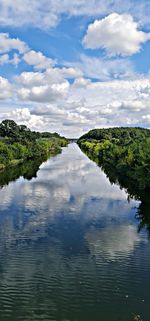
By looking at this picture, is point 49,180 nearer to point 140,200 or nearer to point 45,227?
point 140,200

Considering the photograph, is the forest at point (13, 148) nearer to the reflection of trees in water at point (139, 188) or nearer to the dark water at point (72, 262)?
the reflection of trees in water at point (139, 188)

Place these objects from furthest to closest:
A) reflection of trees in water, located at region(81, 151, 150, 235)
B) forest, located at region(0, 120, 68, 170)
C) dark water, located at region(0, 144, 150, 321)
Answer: forest, located at region(0, 120, 68, 170) < reflection of trees in water, located at region(81, 151, 150, 235) < dark water, located at region(0, 144, 150, 321)

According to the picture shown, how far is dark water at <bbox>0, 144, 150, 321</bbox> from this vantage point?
11430 millimetres

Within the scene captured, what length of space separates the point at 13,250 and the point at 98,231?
18.1 feet

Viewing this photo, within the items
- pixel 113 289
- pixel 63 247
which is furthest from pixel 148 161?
pixel 113 289

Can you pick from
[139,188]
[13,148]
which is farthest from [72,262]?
[13,148]

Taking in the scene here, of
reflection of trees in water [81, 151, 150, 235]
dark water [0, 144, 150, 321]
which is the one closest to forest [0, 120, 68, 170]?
reflection of trees in water [81, 151, 150, 235]

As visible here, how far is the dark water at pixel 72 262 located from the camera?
11.4 m

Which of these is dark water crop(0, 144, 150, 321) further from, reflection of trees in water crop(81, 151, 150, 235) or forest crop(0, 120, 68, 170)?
forest crop(0, 120, 68, 170)

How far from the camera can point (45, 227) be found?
20.1 m

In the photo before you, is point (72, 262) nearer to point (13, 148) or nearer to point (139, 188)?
point (139, 188)

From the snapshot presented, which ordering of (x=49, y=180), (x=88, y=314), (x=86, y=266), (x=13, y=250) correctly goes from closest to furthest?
1. (x=88, y=314)
2. (x=86, y=266)
3. (x=13, y=250)
4. (x=49, y=180)

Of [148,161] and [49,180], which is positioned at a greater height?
[148,161]

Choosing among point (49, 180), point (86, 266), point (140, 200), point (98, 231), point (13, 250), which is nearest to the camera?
point (86, 266)
